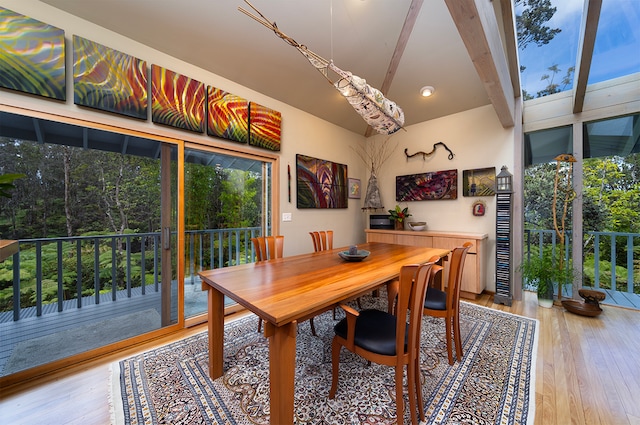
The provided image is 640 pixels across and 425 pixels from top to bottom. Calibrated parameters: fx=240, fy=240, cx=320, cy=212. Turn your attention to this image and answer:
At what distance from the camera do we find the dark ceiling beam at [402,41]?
2656 millimetres

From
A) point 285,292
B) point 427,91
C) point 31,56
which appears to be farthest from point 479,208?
point 31,56

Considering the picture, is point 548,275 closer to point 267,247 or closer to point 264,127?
point 267,247

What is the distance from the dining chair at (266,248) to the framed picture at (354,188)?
2.41m

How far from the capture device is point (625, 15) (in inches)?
102

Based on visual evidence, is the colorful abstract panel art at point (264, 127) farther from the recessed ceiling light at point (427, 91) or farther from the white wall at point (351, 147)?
the recessed ceiling light at point (427, 91)

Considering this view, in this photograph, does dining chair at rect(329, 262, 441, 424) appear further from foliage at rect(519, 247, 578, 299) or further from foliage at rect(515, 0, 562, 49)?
foliage at rect(515, 0, 562, 49)

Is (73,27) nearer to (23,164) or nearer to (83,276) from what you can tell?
(23,164)

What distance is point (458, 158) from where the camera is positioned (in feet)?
12.8

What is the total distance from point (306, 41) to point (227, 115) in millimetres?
1242

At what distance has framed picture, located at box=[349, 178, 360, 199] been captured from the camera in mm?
4641

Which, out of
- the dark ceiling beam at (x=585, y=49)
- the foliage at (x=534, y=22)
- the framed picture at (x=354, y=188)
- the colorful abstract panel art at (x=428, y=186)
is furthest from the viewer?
the framed picture at (x=354, y=188)

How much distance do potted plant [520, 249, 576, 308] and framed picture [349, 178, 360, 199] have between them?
2.77 m

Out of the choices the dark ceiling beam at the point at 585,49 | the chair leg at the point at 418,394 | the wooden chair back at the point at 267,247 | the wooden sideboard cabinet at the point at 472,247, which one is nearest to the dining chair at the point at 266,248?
the wooden chair back at the point at 267,247

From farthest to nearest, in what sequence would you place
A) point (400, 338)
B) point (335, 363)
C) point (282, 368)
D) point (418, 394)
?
point (335, 363), point (418, 394), point (400, 338), point (282, 368)
